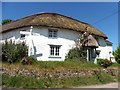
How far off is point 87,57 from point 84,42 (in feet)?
6.44

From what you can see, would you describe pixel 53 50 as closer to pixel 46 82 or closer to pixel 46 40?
pixel 46 40

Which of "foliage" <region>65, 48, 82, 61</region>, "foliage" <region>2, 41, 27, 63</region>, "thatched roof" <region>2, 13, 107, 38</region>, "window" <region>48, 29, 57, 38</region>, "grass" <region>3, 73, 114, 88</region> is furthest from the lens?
"window" <region>48, 29, 57, 38</region>

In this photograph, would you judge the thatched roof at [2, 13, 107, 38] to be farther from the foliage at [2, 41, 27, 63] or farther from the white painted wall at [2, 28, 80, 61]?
the foliage at [2, 41, 27, 63]

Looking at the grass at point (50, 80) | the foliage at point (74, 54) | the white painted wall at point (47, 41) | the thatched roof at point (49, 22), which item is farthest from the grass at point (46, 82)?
the thatched roof at point (49, 22)

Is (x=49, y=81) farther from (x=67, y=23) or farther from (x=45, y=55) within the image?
(x=67, y=23)

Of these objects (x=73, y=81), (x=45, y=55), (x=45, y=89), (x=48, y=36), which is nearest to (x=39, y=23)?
(x=48, y=36)

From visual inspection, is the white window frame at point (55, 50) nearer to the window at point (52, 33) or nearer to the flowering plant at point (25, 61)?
the window at point (52, 33)

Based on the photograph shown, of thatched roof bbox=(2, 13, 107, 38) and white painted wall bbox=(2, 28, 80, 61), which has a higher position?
thatched roof bbox=(2, 13, 107, 38)

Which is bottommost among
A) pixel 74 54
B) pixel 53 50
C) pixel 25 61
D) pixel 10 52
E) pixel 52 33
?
pixel 25 61

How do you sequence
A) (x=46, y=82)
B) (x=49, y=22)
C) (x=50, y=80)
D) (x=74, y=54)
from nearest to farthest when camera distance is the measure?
1. (x=46, y=82)
2. (x=50, y=80)
3. (x=74, y=54)
4. (x=49, y=22)

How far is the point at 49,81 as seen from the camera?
15.7 meters

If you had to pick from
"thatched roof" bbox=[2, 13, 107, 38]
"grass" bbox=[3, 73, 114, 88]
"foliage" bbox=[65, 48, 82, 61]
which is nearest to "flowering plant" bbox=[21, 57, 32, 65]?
"grass" bbox=[3, 73, 114, 88]

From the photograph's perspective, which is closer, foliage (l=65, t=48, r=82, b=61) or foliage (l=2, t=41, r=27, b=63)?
foliage (l=2, t=41, r=27, b=63)

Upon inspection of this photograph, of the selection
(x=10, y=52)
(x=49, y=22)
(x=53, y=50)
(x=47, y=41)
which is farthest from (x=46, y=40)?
(x=10, y=52)
